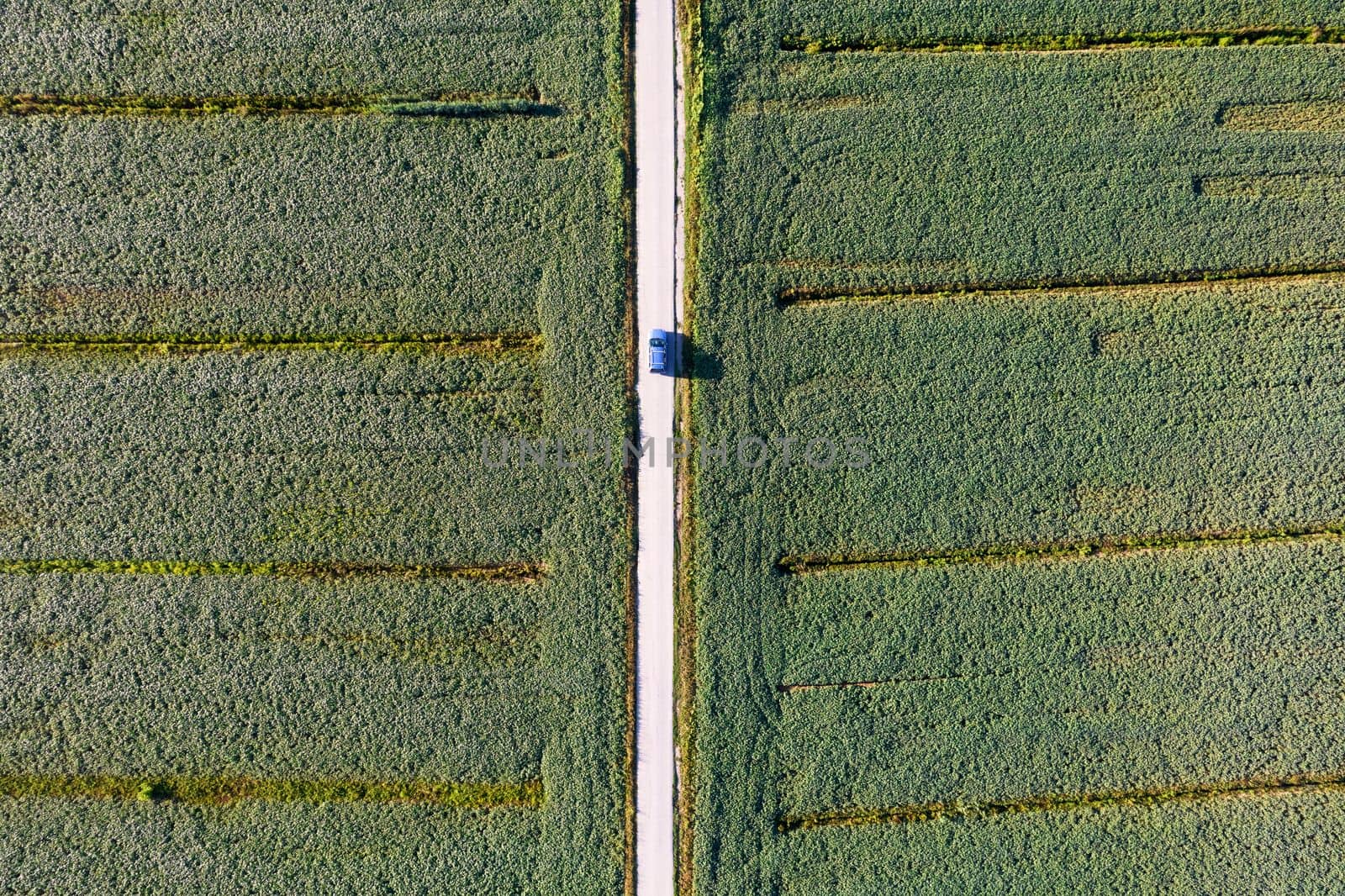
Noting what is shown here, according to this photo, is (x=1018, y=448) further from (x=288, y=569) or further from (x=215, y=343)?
(x=215, y=343)

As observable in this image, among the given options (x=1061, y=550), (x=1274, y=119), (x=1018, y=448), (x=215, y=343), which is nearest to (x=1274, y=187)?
(x=1274, y=119)

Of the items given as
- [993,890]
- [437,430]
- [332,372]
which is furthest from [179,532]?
[993,890]

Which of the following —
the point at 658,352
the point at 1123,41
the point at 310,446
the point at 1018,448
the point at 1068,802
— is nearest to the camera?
the point at 658,352

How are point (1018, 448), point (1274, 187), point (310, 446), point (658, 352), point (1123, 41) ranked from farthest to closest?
1. point (1123, 41)
2. point (1274, 187)
3. point (1018, 448)
4. point (310, 446)
5. point (658, 352)

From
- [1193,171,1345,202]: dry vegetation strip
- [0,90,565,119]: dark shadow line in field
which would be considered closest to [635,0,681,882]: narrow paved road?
[0,90,565,119]: dark shadow line in field

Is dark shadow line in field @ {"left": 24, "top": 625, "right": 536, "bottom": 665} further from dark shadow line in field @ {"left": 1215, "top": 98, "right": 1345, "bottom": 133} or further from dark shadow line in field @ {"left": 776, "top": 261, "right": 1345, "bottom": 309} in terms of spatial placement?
dark shadow line in field @ {"left": 1215, "top": 98, "right": 1345, "bottom": 133}

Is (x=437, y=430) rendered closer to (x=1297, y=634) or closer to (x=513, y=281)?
(x=513, y=281)
